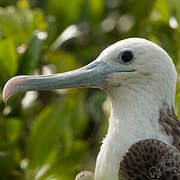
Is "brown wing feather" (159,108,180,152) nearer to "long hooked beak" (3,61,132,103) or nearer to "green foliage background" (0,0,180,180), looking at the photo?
"long hooked beak" (3,61,132,103)

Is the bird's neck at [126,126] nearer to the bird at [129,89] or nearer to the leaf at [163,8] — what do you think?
the bird at [129,89]

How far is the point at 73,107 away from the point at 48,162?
393 millimetres

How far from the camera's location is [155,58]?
152 inches

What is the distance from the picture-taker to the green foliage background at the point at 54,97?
473 centimetres

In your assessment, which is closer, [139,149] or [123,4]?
[139,149]

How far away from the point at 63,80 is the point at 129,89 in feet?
1.06

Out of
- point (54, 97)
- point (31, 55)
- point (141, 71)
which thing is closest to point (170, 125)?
point (141, 71)

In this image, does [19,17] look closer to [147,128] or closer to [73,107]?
[73,107]

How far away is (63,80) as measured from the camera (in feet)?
12.8

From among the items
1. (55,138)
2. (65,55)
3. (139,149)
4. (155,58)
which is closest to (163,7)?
(65,55)

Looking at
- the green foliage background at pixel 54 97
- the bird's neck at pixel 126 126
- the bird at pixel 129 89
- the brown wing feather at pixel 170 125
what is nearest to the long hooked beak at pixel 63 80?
the bird at pixel 129 89

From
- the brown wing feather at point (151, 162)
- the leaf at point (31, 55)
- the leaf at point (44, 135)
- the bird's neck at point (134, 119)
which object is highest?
the leaf at point (31, 55)

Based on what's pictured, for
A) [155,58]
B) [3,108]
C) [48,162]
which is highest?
[155,58]

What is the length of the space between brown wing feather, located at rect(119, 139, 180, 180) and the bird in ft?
0.16
